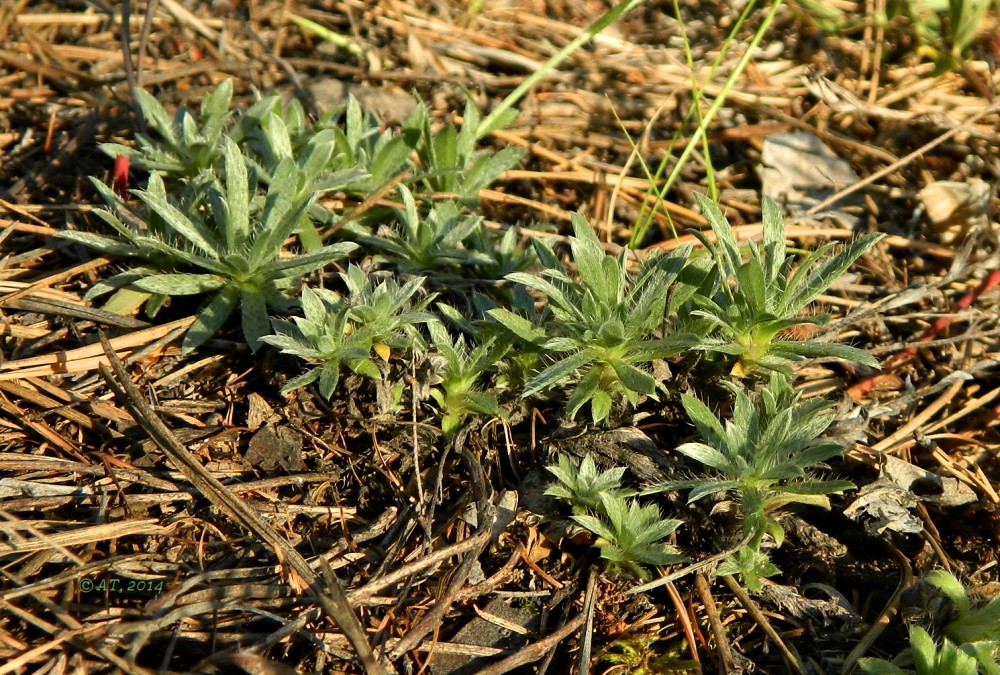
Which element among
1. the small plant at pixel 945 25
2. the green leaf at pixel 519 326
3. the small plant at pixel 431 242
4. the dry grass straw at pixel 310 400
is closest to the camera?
the dry grass straw at pixel 310 400

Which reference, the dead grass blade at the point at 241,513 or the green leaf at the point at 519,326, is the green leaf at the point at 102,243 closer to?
the dead grass blade at the point at 241,513

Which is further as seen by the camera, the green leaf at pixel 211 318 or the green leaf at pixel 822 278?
the green leaf at pixel 211 318

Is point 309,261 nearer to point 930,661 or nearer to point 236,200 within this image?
point 236,200

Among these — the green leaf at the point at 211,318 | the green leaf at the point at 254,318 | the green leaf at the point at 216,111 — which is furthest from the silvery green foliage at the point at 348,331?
the green leaf at the point at 216,111

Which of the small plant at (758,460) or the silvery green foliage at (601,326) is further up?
the silvery green foliage at (601,326)

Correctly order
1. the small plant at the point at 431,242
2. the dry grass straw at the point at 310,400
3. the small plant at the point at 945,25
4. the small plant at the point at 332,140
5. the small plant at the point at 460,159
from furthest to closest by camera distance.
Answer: the small plant at the point at 945,25
the small plant at the point at 460,159
the small plant at the point at 332,140
the small plant at the point at 431,242
the dry grass straw at the point at 310,400

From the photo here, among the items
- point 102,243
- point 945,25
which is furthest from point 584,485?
point 945,25

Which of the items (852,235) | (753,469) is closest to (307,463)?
(753,469)
